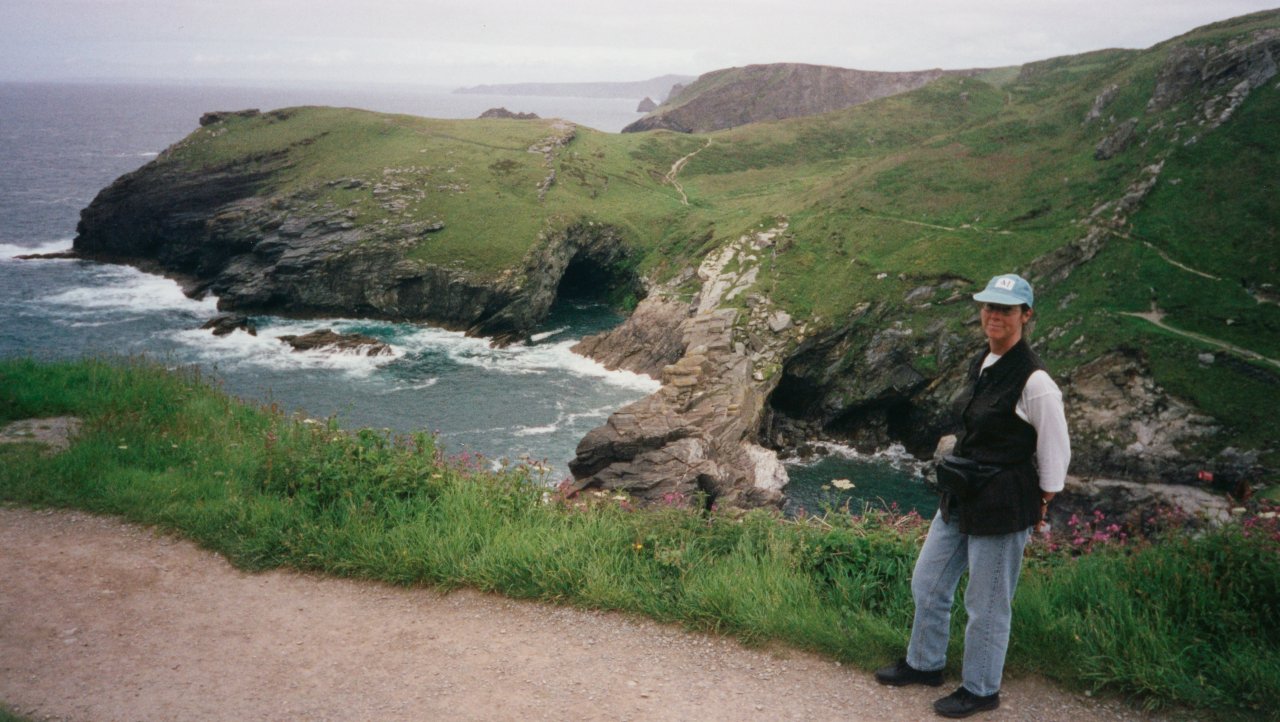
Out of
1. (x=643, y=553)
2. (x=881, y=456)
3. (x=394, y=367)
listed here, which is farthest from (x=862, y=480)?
(x=643, y=553)

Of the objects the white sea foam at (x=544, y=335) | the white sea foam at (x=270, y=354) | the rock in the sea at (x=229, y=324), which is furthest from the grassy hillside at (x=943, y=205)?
→ the rock in the sea at (x=229, y=324)

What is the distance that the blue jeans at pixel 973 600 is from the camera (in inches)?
236

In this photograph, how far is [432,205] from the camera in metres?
67.1

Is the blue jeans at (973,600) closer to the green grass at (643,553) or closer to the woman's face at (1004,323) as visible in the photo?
the green grass at (643,553)

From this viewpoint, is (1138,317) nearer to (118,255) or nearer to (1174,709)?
(1174,709)

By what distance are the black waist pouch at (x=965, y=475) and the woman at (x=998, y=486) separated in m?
0.03

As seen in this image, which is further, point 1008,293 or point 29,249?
point 29,249

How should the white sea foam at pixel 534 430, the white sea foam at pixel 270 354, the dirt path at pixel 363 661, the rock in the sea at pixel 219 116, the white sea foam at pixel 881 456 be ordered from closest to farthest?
the dirt path at pixel 363 661 → the white sea foam at pixel 534 430 → the white sea foam at pixel 881 456 → the white sea foam at pixel 270 354 → the rock in the sea at pixel 219 116

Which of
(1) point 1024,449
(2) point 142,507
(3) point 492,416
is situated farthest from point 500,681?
(3) point 492,416

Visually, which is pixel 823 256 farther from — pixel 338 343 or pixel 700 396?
pixel 338 343

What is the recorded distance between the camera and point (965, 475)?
600cm

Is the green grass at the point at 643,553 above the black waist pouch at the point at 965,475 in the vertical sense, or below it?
below

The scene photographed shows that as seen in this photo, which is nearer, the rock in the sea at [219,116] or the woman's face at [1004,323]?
the woman's face at [1004,323]

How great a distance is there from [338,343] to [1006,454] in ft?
167
